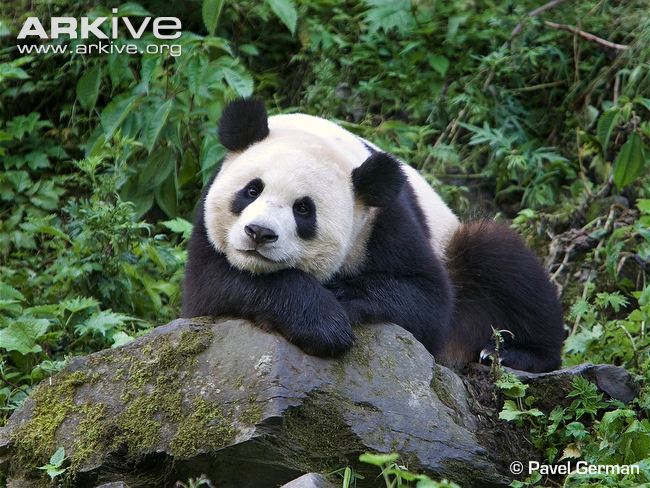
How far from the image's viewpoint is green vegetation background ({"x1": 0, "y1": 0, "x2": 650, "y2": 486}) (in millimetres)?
7195

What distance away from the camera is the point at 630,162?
335 inches

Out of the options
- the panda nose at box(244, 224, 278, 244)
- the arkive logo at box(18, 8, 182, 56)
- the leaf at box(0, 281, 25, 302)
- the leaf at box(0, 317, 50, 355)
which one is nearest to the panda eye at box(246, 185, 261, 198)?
the panda nose at box(244, 224, 278, 244)

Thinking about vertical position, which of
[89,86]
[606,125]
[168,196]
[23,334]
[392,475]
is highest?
[89,86]

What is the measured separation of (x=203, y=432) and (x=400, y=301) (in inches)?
56.6

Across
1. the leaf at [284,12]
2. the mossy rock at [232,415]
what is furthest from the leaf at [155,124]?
the mossy rock at [232,415]

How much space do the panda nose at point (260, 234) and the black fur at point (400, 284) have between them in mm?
666

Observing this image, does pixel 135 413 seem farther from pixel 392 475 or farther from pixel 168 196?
pixel 168 196

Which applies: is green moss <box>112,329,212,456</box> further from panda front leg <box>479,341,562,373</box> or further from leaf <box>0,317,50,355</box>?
panda front leg <box>479,341,562,373</box>

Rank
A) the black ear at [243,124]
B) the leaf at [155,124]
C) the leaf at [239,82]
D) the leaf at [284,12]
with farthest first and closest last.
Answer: the leaf at [284,12], the leaf at [155,124], the leaf at [239,82], the black ear at [243,124]

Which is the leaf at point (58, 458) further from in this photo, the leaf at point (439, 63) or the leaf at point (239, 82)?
the leaf at point (439, 63)

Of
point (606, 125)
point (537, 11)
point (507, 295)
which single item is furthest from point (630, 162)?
point (507, 295)

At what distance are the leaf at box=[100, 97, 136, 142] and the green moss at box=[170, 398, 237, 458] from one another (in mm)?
4002

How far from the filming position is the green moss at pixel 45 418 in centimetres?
479

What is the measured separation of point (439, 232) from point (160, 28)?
388cm
